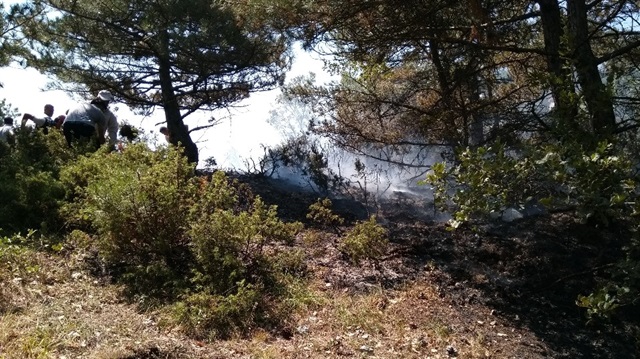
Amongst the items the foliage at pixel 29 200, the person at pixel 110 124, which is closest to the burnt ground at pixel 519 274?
the person at pixel 110 124

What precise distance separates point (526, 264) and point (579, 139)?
3.37 metres

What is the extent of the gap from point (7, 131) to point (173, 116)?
330cm

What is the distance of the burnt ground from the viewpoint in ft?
17.7

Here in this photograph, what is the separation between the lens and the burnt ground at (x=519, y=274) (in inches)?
212

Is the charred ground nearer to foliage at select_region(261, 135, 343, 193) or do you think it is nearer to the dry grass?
the dry grass

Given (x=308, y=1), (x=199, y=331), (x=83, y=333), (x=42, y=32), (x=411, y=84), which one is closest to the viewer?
(x=83, y=333)

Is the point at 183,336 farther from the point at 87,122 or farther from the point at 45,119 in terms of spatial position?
the point at 45,119

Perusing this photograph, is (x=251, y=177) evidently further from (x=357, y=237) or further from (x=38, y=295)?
(x=38, y=295)

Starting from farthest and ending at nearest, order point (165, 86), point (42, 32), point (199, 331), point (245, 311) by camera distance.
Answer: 1. point (165, 86)
2. point (42, 32)
3. point (245, 311)
4. point (199, 331)

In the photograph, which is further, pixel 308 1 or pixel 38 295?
pixel 308 1

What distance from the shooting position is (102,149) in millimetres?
7043

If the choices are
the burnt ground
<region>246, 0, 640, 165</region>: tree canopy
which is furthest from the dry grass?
<region>246, 0, 640, 165</region>: tree canopy

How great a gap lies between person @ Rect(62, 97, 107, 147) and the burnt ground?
2881 millimetres

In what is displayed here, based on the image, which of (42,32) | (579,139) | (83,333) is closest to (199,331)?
(83,333)
